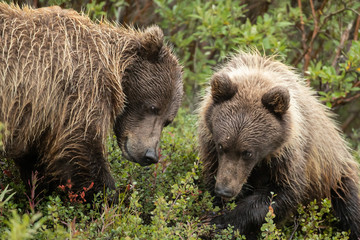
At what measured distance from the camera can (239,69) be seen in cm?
606

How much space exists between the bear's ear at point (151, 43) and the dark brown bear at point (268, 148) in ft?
2.28

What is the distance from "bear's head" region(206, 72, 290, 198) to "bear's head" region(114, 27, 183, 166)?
1.91ft

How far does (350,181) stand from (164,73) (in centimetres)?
251

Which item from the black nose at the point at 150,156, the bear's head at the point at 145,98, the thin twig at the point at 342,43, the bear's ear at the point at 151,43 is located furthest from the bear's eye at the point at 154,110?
the thin twig at the point at 342,43

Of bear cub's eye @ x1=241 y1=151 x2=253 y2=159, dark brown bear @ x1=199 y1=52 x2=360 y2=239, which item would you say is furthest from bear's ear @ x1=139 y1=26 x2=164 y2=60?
bear cub's eye @ x1=241 y1=151 x2=253 y2=159

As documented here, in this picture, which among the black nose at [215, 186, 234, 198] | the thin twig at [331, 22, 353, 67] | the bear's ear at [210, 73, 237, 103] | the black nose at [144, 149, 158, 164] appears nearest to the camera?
the black nose at [215, 186, 234, 198]

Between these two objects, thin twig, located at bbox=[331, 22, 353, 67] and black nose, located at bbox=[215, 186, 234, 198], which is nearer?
black nose, located at bbox=[215, 186, 234, 198]

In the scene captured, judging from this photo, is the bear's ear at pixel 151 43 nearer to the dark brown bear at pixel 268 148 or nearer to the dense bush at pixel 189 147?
the dark brown bear at pixel 268 148

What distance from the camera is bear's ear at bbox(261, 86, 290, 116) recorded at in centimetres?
519

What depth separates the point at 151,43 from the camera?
225 inches

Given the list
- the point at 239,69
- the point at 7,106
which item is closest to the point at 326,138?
the point at 239,69

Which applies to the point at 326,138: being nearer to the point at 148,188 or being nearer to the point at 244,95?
the point at 244,95

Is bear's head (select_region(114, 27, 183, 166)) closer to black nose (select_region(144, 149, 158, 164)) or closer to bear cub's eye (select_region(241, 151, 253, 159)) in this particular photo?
black nose (select_region(144, 149, 158, 164))

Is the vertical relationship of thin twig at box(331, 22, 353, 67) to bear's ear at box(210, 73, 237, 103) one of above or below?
above
